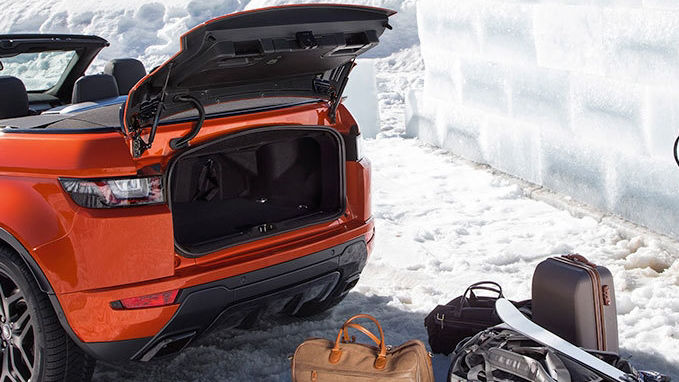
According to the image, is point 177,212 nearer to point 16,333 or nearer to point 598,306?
point 16,333

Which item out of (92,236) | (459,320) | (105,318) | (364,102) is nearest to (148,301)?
(105,318)

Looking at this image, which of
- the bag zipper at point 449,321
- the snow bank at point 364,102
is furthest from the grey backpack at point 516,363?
the snow bank at point 364,102

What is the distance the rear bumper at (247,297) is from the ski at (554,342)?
71 centimetres

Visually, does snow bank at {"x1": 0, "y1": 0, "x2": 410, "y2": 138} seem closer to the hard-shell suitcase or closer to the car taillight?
the hard-shell suitcase

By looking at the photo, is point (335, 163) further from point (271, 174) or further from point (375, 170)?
point (375, 170)

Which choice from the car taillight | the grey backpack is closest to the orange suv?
the car taillight

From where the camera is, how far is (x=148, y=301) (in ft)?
9.19

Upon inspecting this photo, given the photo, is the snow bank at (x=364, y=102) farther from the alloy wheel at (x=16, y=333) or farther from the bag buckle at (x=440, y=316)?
the alloy wheel at (x=16, y=333)

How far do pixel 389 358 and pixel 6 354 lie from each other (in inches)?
57.4

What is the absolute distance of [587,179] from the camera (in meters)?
5.73

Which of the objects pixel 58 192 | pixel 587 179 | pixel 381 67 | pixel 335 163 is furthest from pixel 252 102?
pixel 381 67

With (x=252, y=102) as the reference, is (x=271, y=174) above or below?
below

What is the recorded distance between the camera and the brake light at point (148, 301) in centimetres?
277

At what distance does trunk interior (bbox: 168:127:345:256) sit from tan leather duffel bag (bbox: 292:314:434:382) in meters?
0.51
